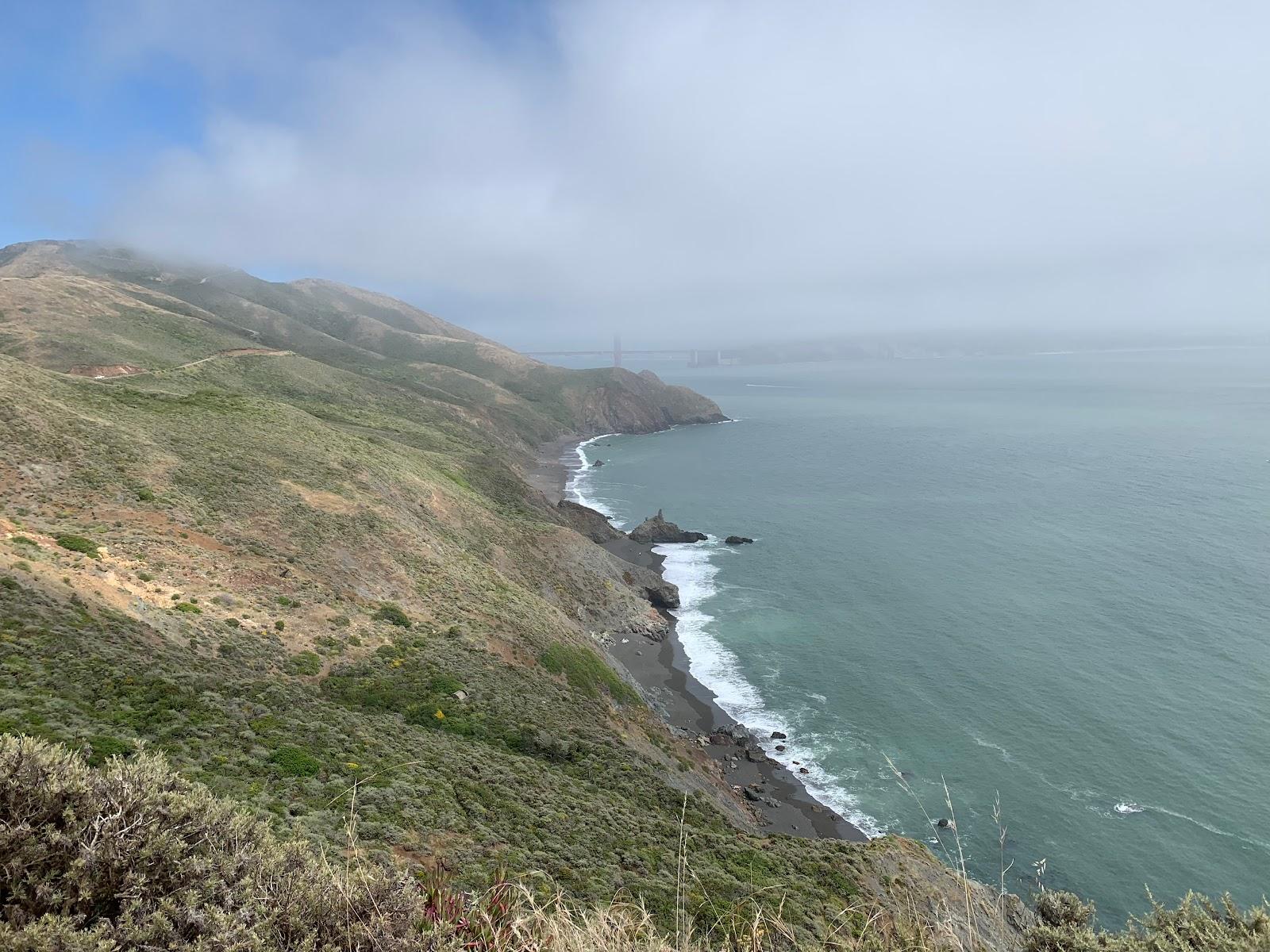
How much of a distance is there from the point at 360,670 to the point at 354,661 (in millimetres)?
726

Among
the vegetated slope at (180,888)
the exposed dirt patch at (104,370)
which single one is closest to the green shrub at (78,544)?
the vegetated slope at (180,888)

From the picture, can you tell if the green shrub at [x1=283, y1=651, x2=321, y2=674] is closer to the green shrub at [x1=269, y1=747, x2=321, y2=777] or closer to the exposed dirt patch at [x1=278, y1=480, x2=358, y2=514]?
the green shrub at [x1=269, y1=747, x2=321, y2=777]

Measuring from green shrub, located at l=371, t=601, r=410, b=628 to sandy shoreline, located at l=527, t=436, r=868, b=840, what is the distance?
15520 mm

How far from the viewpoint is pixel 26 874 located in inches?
193

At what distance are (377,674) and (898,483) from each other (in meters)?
85.9

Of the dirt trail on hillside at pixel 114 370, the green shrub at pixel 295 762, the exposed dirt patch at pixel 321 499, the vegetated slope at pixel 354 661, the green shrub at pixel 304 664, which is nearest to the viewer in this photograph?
the vegetated slope at pixel 354 661

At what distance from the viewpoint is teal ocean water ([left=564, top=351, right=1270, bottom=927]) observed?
30.6 meters

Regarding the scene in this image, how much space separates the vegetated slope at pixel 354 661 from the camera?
15984 mm

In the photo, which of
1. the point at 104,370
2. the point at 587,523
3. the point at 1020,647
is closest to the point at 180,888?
the point at 1020,647

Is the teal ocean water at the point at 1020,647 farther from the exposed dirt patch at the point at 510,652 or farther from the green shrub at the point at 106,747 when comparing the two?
the green shrub at the point at 106,747

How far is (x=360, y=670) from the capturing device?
25.3m

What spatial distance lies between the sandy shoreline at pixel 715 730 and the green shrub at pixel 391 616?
15520 mm

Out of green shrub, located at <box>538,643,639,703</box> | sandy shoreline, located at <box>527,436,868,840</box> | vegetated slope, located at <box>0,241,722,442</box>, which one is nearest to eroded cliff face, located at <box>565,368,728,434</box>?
vegetated slope, located at <box>0,241,722,442</box>

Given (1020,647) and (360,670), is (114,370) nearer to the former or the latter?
(360,670)
